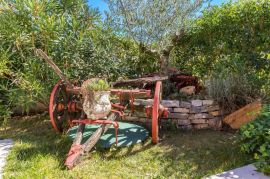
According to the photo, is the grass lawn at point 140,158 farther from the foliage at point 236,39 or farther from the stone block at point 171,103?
the foliage at point 236,39

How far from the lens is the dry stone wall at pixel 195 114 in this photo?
5.48 meters

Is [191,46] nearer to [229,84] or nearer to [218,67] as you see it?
[218,67]

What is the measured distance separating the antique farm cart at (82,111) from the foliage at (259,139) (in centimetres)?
127

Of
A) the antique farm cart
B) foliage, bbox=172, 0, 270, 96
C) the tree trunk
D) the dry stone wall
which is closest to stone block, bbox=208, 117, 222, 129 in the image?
the dry stone wall

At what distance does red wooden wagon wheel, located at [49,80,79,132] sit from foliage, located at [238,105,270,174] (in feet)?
9.49

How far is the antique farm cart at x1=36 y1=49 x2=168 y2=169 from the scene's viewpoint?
13.8ft

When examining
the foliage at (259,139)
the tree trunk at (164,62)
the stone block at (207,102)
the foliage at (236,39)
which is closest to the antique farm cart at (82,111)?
the stone block at (207,102)

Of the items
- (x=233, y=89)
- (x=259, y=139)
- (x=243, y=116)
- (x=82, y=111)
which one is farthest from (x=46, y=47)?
(x=259, y=139)

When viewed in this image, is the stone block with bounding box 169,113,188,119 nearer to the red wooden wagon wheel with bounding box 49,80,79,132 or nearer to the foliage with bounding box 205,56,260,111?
the foliage with bounding box 205,56,260,111

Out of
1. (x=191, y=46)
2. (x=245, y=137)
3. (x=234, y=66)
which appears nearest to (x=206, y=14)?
(x=191, y=46)

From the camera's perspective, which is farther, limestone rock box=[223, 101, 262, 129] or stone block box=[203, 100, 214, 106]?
stone block box=[203, 100, 214, 106]

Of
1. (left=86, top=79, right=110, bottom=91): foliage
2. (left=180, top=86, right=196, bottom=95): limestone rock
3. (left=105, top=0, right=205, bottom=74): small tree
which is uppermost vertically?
(left=105, top=0, right=205, bottom=74): small tree

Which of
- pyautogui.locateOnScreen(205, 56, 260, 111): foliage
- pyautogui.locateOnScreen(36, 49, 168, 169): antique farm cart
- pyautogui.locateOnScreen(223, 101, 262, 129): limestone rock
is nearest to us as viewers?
pyautogui.locateOnScreen(36, 49, 168, 169): antique farm cart

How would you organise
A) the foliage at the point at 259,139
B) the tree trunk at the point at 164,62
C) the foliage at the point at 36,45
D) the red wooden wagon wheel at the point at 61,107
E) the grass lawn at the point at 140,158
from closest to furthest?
the foliage at the point at 259,139, the grass lawn at the point at 140,158, the red wooden wagon wheel at the point at 61,107, the foliage at the point at 36,45, the tree trunk at the point at 164,62
